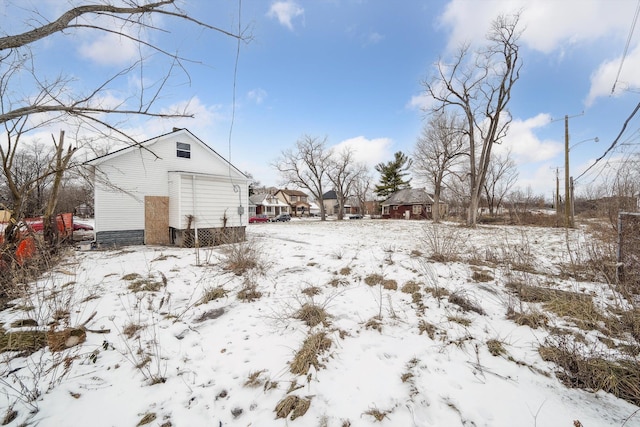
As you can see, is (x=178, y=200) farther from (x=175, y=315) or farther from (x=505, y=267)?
(x=505, y=267)

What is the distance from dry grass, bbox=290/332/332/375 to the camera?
259 centimetres

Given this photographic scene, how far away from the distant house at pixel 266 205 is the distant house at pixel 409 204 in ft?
75.4

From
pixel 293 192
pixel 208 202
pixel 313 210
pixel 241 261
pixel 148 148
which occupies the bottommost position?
pixel 241 261

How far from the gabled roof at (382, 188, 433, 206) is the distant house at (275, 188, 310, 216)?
2440cm

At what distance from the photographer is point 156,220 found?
11023mm

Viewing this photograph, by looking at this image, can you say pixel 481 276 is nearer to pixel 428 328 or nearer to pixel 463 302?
pixel 463 302

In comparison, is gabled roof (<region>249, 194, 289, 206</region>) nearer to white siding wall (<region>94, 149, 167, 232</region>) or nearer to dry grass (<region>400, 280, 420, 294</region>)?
white siding wall (<region>94, 149, 167, 232</region>)

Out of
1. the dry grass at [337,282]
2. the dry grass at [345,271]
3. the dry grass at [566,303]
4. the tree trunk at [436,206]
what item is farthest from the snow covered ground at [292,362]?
the tree trunk at [436,206]

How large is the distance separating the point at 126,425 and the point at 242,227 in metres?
10.2

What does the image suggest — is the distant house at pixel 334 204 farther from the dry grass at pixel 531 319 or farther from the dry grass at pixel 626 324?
the dry grass at pixel 626 324

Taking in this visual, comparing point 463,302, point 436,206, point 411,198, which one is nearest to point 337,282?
point 463,302

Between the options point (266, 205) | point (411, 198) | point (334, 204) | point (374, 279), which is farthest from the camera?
point (334, 204)

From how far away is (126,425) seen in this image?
79.9 inches

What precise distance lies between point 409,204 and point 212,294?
37.6m
